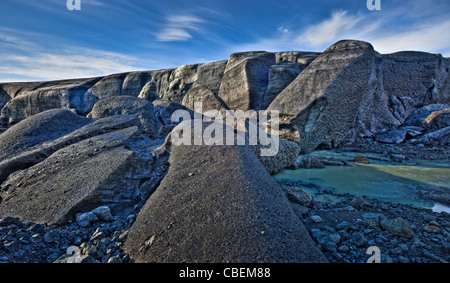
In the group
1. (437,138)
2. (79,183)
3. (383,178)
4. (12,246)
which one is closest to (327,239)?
(12,246)

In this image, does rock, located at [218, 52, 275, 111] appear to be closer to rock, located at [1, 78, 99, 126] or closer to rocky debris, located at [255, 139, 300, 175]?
rocky debris, located at [255, 139, 300, 175]

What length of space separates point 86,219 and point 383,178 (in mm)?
5432

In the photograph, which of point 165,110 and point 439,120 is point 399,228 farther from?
point 439,120

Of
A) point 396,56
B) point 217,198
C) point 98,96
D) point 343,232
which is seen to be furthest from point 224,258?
point 98,96

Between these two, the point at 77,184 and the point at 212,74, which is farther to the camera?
the point at 212,74

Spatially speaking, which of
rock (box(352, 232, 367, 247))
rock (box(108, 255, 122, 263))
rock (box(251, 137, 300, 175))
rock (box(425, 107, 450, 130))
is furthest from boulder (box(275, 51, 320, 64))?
rock (box(108, 255, 122, 263))

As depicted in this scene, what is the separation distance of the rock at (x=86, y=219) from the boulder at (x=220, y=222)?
609mm

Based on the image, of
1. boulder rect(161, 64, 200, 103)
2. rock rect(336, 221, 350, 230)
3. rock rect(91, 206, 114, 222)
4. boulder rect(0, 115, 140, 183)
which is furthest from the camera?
boulder rect(161, 64, 200, 103)

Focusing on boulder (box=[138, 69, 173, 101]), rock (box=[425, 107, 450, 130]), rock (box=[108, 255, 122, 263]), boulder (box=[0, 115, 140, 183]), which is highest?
boulder (box=[138, 69, 173, 101])

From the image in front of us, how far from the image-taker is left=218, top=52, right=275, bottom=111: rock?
12094mm

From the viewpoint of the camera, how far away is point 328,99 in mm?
7461

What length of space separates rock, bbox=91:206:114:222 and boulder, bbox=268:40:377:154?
627 centimetres

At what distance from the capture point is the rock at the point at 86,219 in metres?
2.48
